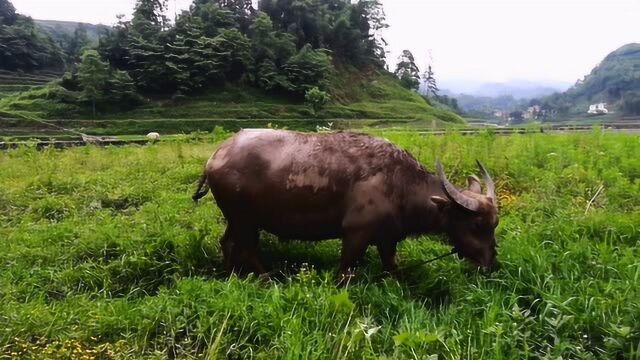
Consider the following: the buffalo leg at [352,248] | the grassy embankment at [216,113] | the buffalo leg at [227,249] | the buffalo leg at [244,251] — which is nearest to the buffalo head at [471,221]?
the buffalo leg at [352,248]

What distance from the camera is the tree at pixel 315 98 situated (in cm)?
4841

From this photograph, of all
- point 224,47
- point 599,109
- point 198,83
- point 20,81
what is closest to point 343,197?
point 198,83

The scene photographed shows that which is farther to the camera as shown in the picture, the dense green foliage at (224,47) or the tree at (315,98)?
the tree at (315,98)

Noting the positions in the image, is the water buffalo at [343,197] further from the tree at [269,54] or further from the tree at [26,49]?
the tree at [26,49]

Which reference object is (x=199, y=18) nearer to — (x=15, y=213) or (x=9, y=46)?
(x=9, y=46)

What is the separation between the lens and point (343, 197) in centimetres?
463

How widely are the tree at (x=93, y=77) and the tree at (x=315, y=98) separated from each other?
17883mm

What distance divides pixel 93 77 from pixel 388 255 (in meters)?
42.0

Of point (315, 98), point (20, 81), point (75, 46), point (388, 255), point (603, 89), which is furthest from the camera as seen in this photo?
point (603, 89)

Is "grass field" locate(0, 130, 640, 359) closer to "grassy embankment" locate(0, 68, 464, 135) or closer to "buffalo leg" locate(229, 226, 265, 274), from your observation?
"buffalo leg" locate(229, 226, 265, 274)

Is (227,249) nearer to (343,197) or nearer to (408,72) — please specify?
(343,197)

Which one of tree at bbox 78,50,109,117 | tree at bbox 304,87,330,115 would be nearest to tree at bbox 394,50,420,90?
tree at bbox 304,87,330,115

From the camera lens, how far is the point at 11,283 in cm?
462

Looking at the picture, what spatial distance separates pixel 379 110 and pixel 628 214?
48922 millimetres
